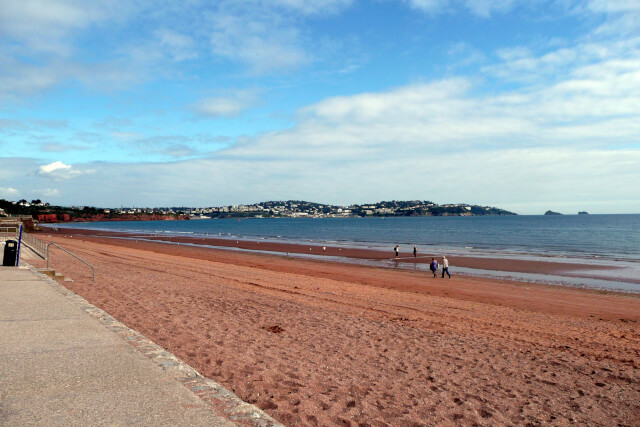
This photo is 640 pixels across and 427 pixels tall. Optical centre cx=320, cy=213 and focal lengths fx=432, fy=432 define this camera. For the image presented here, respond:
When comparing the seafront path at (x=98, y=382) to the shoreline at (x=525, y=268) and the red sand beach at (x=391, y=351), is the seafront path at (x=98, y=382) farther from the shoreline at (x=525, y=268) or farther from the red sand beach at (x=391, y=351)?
the shoreline at (x=525, y=268)

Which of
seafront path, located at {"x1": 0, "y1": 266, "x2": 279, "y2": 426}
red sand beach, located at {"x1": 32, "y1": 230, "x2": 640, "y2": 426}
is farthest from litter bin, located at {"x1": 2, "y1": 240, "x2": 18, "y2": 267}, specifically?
seafront path, located at {"x1": 0, "y1": 266, "x2": 279, "y2": 426}

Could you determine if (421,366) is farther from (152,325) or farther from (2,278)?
(2,278)

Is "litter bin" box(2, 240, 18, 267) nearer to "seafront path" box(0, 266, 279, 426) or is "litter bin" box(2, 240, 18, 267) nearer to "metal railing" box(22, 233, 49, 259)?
"metal railing" box(22, 233, 49, 259)

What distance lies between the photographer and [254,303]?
43.4 feet

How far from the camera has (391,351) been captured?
8578mm

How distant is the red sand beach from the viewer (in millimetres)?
5867

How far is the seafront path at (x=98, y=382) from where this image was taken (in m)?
4.21

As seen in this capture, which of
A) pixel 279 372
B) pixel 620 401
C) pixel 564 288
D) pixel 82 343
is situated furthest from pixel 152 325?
pixel 564 288

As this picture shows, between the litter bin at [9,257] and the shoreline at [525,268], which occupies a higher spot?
the litter bin at [9,257]

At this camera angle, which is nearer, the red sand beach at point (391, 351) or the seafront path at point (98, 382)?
the seafront path at point (98, 382)

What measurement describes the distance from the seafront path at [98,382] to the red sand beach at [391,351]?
85 centimetres

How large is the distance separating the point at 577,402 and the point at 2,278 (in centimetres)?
1534

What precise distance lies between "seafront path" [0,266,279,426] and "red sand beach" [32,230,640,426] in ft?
2.78

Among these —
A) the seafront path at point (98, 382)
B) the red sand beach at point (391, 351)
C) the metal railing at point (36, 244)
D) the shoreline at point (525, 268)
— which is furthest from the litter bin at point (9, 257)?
the shoreline at point (525, 268)
